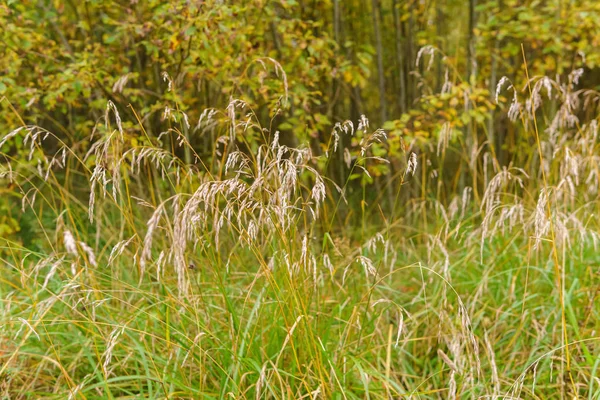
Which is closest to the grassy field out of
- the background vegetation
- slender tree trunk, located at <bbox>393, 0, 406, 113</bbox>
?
the background vegetation

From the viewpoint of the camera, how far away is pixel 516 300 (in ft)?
9.67

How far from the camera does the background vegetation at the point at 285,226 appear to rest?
2141 millimetres

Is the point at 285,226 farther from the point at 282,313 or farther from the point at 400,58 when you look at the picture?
the point at 400,58

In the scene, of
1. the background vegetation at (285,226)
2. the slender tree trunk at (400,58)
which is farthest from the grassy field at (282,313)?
the slender tree trunk at (400,58)

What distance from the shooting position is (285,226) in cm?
237

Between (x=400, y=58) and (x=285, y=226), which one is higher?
(x=400, y=58)

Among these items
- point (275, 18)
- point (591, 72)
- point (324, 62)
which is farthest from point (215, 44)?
point (591, 72)

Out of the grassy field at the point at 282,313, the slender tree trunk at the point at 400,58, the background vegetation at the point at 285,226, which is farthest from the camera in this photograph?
the slender tree trunk at the point at 400,58

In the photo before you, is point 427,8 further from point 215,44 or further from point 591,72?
point 215,44

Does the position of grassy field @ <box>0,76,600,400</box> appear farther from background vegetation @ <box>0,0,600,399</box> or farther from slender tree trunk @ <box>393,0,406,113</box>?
slender tree trunk @ <box>393,0,406,113</box>

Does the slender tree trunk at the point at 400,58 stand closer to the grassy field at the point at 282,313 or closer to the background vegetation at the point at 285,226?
the background vegetation at the point at 285,226

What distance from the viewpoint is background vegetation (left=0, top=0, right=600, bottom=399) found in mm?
2141

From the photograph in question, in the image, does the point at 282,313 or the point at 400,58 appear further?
the point at 400,58

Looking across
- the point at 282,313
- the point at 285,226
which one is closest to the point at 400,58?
the point at 285,226
